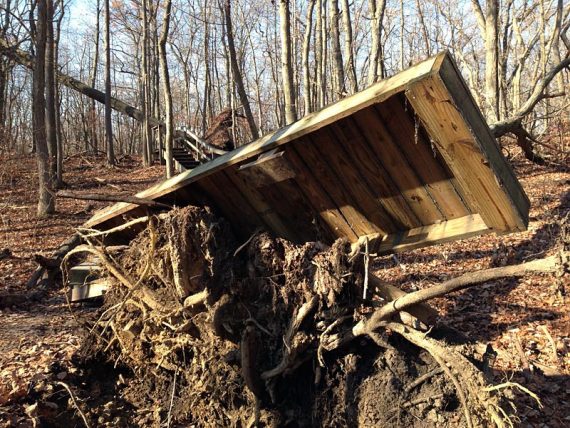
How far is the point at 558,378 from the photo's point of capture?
491 cm

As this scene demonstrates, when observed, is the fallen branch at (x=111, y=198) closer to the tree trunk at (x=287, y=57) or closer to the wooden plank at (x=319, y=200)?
the wooden plank at (x=319, y=200)

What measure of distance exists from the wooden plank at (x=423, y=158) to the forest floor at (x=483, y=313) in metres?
0.80

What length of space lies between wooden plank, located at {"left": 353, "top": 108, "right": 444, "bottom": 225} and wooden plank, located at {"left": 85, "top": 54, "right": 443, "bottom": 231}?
22 centimetres

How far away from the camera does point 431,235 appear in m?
3.86

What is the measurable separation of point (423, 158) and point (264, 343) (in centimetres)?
216

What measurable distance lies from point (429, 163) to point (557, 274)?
125 centimetres

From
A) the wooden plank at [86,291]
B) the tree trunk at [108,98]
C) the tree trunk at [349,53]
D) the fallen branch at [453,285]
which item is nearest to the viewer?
the fallen branch at [453,285]

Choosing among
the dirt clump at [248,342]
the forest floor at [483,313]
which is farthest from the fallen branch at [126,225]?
the forest floor at [483,313]

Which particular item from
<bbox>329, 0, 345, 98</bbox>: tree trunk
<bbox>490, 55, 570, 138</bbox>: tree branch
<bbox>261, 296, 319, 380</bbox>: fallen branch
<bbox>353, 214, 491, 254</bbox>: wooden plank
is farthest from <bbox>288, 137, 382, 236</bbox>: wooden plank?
<bbox>329, 0, 345, 98</bbox>: tree trunk

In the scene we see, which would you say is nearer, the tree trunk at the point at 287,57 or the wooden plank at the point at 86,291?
the wooden plank at the point at 86,291

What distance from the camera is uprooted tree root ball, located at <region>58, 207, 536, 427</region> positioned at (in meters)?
3.66

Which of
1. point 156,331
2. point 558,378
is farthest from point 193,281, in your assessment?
point 558,378

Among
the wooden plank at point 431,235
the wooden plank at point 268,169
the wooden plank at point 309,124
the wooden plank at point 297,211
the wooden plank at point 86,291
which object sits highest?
the wooden plank at point 309,124

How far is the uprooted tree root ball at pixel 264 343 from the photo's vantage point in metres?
3.66
